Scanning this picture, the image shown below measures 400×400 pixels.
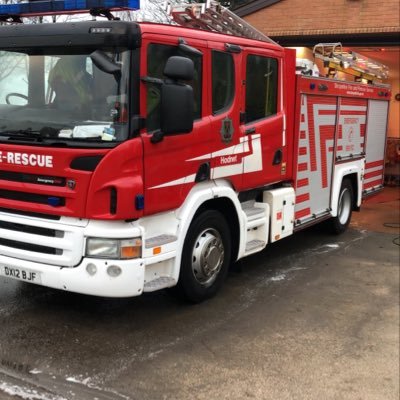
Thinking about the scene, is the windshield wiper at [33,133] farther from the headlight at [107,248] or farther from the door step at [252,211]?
the door step at [252,211]

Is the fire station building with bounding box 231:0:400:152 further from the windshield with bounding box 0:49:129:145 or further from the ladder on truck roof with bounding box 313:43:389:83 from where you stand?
the windshield with bounding box 0:49:129:145

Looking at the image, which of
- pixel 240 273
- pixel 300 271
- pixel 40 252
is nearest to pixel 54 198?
pixel 40 252

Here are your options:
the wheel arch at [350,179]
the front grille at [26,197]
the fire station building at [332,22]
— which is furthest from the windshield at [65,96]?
the fire station building at [332,22]

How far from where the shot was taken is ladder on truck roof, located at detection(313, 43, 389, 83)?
723 centimetres

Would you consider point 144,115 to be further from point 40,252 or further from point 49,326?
point 49,326

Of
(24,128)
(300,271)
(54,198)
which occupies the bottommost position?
(300,271)

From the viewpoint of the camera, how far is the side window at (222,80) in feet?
15.5

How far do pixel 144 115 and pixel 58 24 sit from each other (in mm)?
931

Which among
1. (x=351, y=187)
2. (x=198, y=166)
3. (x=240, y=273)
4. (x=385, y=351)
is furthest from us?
(x=351, y=187)

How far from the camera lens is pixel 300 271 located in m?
6.33

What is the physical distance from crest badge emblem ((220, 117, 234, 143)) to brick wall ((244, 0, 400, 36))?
282 inches

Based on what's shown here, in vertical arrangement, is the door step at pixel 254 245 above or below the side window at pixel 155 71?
below

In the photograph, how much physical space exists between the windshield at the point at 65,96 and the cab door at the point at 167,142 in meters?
0.21

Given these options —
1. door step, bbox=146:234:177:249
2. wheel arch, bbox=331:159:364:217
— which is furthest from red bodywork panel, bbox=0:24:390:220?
wheel arch, bbox=331:159:364:217
